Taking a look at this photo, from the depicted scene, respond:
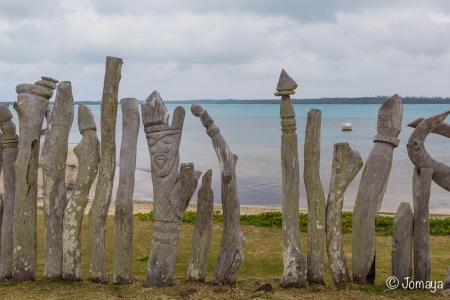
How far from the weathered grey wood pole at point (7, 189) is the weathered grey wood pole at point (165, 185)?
6.73 feet

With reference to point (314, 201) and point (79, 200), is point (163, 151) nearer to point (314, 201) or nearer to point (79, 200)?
point (79, 200)

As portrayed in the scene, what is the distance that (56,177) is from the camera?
21.8 feet

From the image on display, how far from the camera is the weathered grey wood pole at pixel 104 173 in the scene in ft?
21.4

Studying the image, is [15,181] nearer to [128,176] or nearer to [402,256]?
[128,176]

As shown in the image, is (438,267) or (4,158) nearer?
(4,158)

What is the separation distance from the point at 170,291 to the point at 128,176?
162 cm

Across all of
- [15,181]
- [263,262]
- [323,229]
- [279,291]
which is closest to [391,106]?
[323,229]

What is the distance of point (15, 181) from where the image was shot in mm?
6816

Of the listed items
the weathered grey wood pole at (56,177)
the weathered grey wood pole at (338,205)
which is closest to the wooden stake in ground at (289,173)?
the weathered grey wood pole at (338,205)

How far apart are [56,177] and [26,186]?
0.45m

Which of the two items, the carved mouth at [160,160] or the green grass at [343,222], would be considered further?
the green grass at [343,222]

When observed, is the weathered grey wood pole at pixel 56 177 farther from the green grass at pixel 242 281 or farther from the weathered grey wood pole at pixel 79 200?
the green grass at pixel 242 281

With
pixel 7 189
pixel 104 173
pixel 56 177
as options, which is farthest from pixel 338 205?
pixel 7 189

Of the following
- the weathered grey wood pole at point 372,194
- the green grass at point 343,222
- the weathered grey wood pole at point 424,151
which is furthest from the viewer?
the green grass at point 343,222
